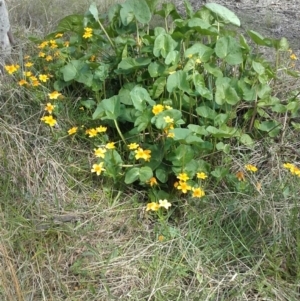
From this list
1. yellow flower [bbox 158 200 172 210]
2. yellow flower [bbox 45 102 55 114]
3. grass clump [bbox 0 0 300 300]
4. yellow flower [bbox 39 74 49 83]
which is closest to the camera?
grass clump [bbox 0 0 300 300]

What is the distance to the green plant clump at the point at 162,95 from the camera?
2.69m

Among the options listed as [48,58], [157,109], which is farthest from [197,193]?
[48,58]

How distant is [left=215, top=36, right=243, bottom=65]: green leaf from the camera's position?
283 cm

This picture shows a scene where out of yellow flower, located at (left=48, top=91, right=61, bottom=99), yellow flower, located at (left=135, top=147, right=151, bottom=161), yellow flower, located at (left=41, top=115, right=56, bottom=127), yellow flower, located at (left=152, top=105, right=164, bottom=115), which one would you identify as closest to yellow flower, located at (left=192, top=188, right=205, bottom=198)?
yellow flower, located at (left=135, top=147, right=151, bottom=161)

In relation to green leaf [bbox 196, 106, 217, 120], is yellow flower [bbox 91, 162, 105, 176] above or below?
below

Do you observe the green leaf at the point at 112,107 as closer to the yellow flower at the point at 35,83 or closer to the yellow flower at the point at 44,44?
the yellow flower at the point at 35,83

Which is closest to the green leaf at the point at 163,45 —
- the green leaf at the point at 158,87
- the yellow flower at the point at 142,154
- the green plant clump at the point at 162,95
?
the green plant clump at the point at 162,95

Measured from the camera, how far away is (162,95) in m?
2.88

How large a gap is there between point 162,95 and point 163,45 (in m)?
0.24

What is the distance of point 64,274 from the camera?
241 centimetres

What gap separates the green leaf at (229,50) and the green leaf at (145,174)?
0.66 m

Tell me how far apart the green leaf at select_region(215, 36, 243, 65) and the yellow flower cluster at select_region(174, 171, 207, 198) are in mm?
587

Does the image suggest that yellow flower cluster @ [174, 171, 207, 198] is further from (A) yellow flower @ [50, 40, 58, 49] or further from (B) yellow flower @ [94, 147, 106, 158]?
(A) yellow flower @ [50, 40, 58, 49]

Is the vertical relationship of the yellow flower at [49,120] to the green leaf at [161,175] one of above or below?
above
